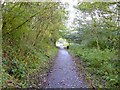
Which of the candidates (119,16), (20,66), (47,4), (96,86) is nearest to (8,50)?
(20,66)

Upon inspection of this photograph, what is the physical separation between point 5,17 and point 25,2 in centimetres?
53

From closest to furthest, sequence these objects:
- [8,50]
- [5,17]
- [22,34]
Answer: [5,17], [8,50], [22,34]

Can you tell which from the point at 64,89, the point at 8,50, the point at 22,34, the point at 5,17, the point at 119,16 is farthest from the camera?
the point at 22,34

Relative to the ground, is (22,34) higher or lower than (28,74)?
higher

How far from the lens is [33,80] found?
427cm

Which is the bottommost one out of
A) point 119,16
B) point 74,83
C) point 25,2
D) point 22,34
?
point 74,83

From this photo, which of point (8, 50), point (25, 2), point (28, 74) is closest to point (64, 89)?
point (28, 74)

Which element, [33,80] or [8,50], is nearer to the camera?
[33,80]

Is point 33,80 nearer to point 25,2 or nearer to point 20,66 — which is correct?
point 20,66

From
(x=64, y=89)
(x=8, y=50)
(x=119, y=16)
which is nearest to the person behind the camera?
(x=119, y=16)

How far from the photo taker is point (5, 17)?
439 cm

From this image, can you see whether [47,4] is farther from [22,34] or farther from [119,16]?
[119,16]

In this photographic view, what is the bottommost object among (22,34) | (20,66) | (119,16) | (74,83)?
(74,83)

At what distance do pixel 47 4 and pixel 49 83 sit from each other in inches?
70.1
